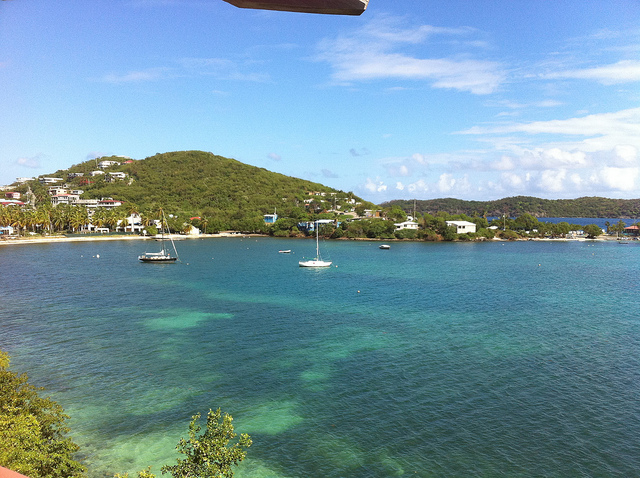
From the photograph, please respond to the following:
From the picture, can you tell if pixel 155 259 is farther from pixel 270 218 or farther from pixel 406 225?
pixel 406 225

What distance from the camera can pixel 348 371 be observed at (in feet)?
82.8

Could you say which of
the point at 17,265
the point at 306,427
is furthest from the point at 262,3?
the point at 17,265

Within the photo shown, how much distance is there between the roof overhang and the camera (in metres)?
2.96

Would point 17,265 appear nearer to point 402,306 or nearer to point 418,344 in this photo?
point 402,306

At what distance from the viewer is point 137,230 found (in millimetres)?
147125

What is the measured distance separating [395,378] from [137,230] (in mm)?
141615

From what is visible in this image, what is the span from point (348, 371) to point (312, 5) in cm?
2434

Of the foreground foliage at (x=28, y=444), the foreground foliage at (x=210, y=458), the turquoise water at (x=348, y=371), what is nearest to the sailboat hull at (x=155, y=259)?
the turquoise water at (x=348, y=371)

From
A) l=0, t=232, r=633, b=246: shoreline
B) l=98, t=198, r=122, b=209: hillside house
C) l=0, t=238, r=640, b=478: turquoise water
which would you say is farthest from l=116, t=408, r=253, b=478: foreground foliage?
l=98, t=198, r=122, b=209: hillside house

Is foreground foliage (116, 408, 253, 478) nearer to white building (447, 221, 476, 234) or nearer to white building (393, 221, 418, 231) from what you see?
white building (393, 221, 418, 231)

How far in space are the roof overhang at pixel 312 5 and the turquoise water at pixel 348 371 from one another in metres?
16.4

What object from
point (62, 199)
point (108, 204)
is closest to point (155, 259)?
point (108, 204)

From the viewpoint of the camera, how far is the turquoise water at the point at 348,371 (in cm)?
1706

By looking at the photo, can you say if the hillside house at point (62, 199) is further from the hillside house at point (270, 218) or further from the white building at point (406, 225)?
the white building at point (406, 225)
